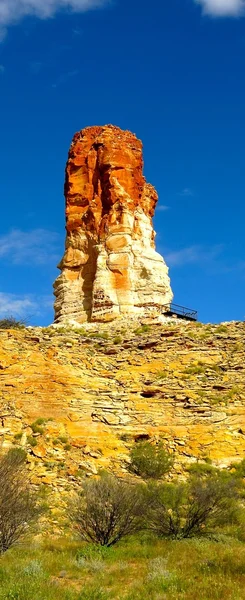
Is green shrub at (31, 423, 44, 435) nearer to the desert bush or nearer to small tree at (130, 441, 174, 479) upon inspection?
small tree at (130, 441, 174, 479)

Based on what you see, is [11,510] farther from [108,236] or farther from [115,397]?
[108,236]

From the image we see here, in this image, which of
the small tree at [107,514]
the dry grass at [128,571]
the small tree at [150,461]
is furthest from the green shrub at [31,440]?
the dry grass at [128,571]

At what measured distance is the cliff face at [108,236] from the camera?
34375mm

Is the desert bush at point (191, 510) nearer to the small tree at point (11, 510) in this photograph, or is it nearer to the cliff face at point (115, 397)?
the small tree at point (11, 510)

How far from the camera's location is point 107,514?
1405 centimetres

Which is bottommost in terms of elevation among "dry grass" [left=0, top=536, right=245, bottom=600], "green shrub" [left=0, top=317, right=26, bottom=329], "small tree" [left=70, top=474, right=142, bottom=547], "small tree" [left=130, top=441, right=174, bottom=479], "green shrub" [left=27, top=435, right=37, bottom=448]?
"dry grass" [left=0, top=536, right=245, bottom=600]

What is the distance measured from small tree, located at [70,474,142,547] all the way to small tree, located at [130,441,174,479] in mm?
4524

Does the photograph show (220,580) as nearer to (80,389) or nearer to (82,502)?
(82,502)

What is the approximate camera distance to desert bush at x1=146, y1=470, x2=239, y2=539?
14414 mm

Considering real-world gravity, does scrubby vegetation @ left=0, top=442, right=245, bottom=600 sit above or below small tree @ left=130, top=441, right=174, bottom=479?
below

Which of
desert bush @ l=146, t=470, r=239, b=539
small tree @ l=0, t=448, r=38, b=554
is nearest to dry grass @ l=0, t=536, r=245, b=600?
small tree @ l=0, t=448, r=38, b=554

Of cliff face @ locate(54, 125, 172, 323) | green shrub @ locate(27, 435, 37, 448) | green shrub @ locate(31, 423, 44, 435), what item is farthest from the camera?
cliff face @ locate(54, 125, 172, 323)

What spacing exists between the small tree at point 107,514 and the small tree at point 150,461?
4.52 m

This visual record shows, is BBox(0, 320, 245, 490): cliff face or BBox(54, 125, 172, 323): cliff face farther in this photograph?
BBox(54, 125, 172, 323): cliff face
